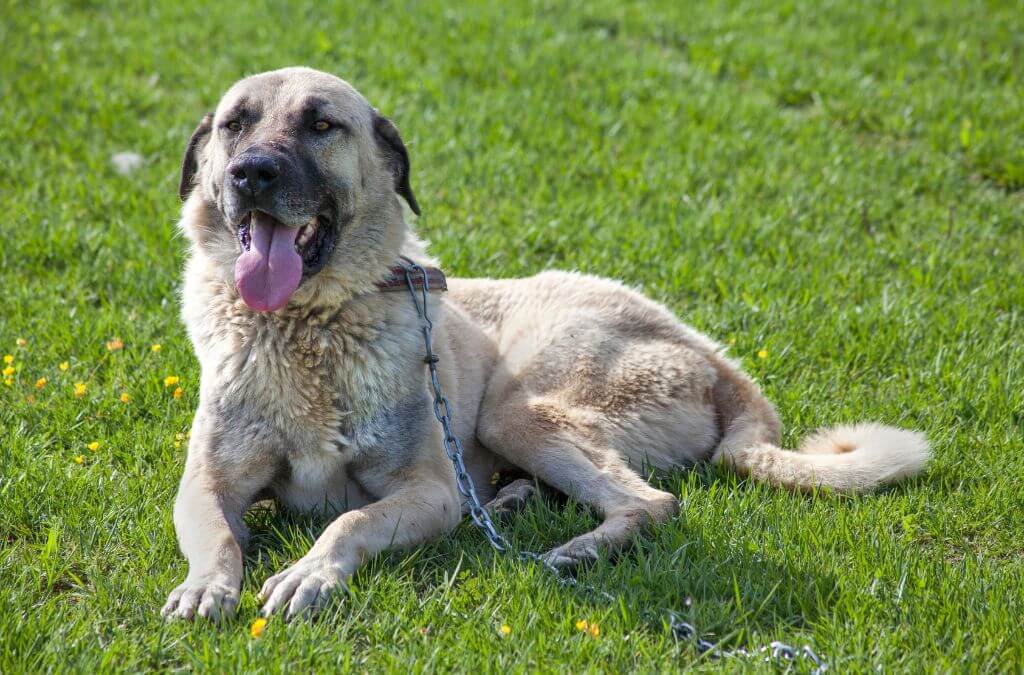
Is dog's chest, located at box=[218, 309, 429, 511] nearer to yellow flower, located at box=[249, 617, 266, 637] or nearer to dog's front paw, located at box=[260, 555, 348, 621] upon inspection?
dog's front paw, located at box=[260, 555, 348, 621]

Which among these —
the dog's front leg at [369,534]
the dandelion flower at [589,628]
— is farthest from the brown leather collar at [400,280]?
the dandelion flower at [589,628]

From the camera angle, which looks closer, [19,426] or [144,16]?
[19,426]

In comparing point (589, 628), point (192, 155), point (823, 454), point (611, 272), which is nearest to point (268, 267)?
point (192, 155)

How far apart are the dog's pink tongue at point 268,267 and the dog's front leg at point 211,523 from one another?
528mm

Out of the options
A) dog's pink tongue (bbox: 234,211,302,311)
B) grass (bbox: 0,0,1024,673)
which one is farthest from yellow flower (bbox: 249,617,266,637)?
dog's pink tongue (bbox: 234,211,302,311)

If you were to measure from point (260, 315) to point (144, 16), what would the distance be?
23.9 feet

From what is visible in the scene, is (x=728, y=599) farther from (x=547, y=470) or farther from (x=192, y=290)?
(x=192, y=290)

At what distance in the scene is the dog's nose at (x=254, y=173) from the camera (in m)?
3.61

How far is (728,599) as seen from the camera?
343cm

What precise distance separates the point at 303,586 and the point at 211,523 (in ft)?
1.59

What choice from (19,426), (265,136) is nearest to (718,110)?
(265,136)

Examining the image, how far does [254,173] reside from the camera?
3.62 meters

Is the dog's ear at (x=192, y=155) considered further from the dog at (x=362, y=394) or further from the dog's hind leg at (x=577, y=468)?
the dog's hind leg at (x=577, y=468)

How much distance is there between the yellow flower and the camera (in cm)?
306
